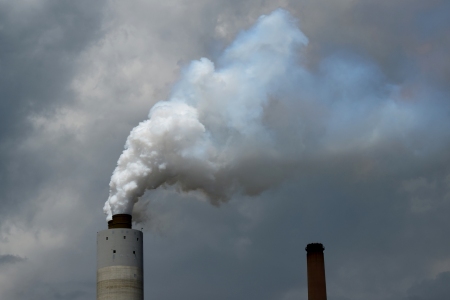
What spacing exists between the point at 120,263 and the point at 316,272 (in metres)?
25.3

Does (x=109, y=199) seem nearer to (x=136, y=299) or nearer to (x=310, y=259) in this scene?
(x=136, y=299)

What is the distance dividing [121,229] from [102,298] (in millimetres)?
7247

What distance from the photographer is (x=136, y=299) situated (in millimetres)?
80438

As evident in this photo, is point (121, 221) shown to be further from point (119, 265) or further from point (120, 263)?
point (119, 265)

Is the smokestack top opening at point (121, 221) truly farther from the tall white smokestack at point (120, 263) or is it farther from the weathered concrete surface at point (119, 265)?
the weathered concrete surface at point (119, 265)

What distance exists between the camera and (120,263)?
80375 millimetres

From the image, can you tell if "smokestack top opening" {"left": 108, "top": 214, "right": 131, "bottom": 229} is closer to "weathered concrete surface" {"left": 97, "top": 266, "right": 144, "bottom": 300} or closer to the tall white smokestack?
the tall white smokestack

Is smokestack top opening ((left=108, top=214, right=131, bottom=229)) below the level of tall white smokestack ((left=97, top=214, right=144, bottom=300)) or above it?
above

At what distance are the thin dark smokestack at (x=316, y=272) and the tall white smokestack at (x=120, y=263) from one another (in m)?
21.7

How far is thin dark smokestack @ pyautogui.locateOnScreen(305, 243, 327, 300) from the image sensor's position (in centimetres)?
9212

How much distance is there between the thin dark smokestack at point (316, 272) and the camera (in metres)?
92.1

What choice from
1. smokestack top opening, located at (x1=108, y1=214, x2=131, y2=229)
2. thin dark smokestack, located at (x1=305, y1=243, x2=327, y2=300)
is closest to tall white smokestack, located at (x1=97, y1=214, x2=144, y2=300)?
smokestack top opening, located at (x1=108, y1=214, x2=131, y2=229)

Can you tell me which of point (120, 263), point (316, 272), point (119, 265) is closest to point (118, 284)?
point (119, 265)

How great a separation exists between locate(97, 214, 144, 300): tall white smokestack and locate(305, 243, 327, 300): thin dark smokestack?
71.2 ft
